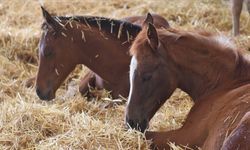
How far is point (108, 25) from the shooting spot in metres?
4.86

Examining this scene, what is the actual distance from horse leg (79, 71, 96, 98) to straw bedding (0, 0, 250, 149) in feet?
0.37

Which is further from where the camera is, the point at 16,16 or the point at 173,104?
the point at 16,16

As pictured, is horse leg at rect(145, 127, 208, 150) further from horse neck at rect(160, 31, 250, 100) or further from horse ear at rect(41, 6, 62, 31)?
horse ear at rect(41, 6, 62, 31)

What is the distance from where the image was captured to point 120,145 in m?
3.63

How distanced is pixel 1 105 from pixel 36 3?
4118 mm

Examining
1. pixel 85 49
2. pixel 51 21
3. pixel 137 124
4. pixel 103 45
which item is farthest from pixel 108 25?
pixel 137 124

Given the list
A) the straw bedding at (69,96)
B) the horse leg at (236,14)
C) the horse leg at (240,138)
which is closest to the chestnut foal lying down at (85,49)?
the straw bedding at (69,96)

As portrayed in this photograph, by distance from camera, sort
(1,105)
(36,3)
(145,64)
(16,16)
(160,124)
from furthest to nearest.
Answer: (36,3) < (16,16) < (1,105) < (160,124) < (145,64)

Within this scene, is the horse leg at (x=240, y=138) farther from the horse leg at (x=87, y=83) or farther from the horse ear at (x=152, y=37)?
the horse leg at (x=87, y=83)

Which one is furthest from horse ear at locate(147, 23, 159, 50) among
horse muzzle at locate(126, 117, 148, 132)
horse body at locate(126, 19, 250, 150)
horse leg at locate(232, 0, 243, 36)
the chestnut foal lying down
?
horse leg at locate(232, 0, 243, 36)

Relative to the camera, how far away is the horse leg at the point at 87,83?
5.22 m

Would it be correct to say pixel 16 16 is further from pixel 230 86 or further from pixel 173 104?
pixel 230 86

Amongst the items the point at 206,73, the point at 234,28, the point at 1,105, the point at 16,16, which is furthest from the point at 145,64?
the point at 16,16

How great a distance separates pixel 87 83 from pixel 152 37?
6.10ft
